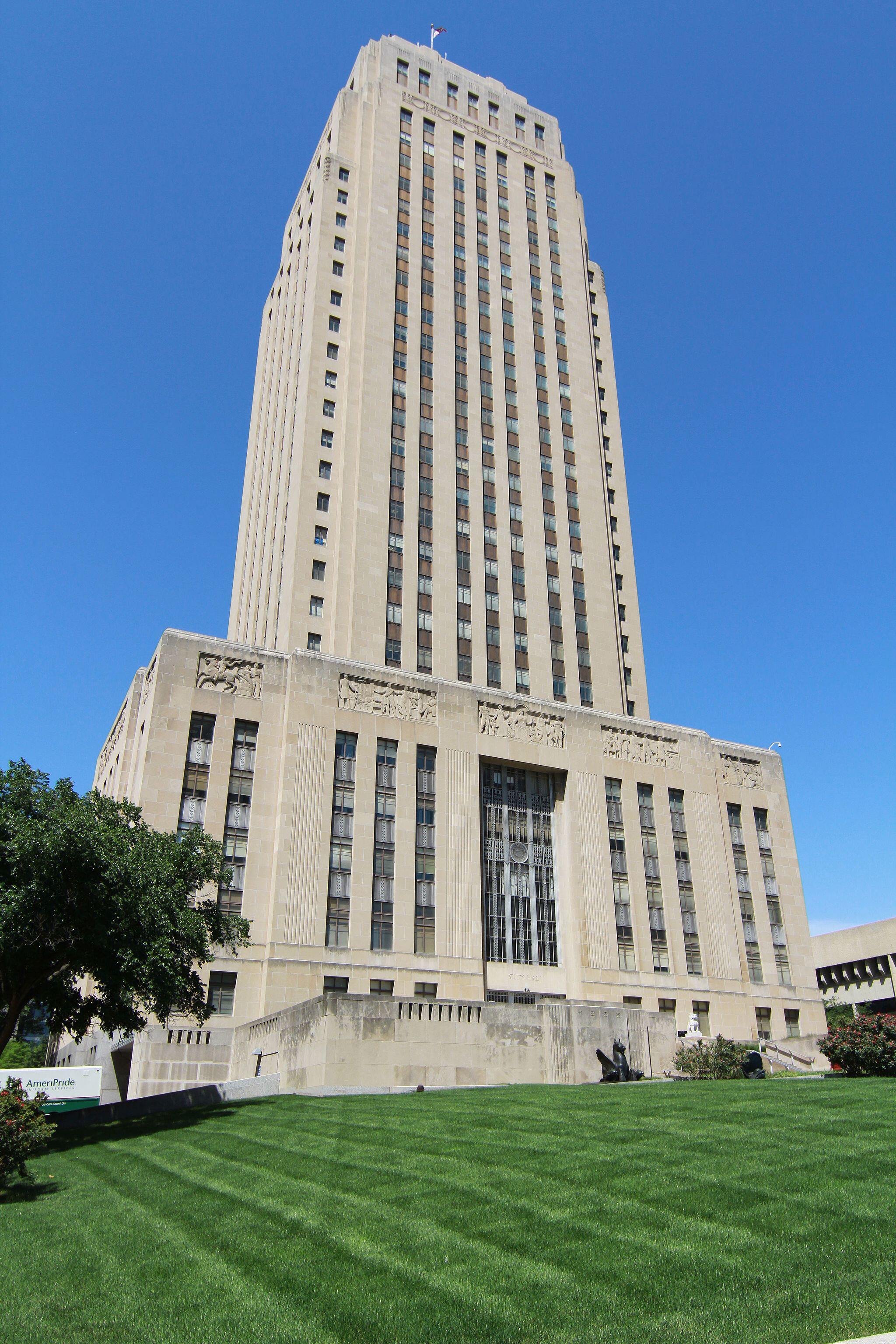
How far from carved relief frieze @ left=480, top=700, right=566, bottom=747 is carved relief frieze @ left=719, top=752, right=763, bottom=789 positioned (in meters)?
13.4

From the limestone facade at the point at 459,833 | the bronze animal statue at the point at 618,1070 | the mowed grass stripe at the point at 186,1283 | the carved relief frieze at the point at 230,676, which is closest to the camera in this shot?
the mowed grass stripe at the point at 186,1283

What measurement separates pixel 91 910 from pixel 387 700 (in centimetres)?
2844

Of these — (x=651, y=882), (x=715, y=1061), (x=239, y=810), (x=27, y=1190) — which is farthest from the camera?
(x=651, y=882)

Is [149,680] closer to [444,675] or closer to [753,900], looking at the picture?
[444,675]

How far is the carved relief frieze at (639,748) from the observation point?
61.8 m

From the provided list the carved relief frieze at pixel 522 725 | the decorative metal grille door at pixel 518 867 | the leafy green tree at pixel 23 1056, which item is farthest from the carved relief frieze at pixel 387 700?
the leafy green tree at pixel 23 1056

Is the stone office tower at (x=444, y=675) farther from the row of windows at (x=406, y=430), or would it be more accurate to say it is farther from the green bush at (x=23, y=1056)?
the green bush at (x=23, y=1056)

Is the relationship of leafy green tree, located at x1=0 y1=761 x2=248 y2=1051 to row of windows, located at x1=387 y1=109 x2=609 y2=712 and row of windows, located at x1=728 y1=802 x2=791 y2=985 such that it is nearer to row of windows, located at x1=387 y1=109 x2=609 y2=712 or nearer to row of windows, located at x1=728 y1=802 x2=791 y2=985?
row of windows, located at x1=387 y1=109 x2=609 y2=712

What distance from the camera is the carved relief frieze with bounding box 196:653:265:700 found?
51.7 meters

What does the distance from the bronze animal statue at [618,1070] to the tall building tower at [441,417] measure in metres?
35.7

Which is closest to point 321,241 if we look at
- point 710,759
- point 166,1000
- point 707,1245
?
point 710,759

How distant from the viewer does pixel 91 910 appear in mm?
28484

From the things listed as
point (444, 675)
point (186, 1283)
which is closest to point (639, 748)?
point (444, 675)

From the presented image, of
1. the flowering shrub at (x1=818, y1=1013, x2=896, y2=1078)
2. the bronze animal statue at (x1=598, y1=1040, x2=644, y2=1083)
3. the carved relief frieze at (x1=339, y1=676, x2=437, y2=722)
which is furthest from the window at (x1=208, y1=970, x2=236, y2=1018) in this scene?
the flowering shrub at (x1=818, y1=1013, x2=896, y2=1078)
